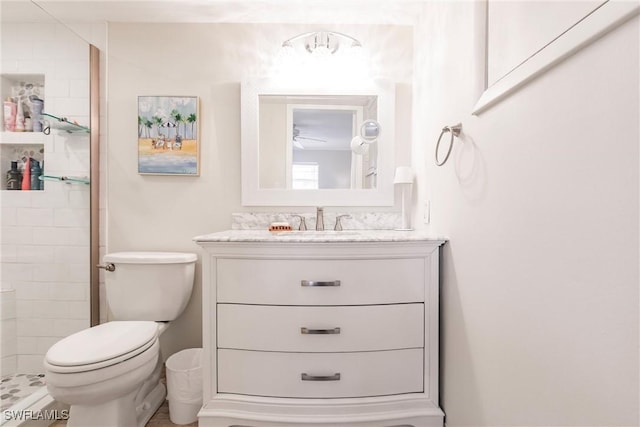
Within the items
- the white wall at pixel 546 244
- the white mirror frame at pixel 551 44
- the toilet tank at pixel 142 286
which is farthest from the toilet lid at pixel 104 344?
the white mirror frame at pixel 551 44

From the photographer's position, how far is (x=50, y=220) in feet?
5.62

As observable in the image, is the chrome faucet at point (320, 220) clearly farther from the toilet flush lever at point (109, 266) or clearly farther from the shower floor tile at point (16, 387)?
the shower floor tile at point (16, 387)

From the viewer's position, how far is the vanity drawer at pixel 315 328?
4.17 ft

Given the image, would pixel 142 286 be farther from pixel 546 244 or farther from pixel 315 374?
pixel 546 244

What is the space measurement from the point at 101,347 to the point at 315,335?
0.88 m

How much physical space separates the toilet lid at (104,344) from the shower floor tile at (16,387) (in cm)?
53

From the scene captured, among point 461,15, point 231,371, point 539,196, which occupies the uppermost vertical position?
point 461,15

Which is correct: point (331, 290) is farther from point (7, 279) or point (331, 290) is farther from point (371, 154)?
point (7, 279)

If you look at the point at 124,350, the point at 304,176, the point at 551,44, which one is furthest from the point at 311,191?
the point at 551,44

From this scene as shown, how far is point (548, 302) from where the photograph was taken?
0.72 metres

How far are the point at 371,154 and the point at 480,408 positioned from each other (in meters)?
1.35

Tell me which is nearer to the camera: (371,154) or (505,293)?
(505,293)

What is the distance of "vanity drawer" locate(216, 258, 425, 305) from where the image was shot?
128 centimetres

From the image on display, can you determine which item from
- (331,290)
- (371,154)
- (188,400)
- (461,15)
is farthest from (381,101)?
(188,400)
